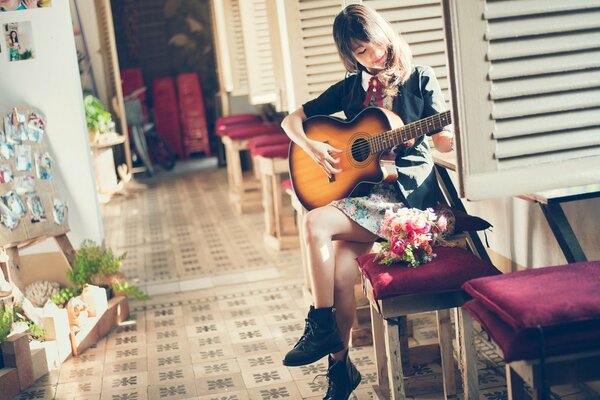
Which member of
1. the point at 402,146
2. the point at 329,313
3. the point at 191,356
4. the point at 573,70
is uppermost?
the point at 573,70

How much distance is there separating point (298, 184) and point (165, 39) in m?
9.29

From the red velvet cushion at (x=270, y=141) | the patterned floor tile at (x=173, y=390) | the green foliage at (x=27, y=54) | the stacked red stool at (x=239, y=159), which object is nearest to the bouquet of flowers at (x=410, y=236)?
the patterned floor tile at (x=173, y=390)

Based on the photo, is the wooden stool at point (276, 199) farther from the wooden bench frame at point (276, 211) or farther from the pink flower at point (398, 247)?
the pink flower at point (398, 247)

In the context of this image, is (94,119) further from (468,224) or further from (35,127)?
(468,224)

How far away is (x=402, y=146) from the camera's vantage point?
3418 mm

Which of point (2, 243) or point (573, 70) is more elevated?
point (573, 70)

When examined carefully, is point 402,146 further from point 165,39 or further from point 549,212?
point 165,39

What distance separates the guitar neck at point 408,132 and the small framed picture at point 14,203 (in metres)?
2.14

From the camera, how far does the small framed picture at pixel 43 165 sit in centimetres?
479

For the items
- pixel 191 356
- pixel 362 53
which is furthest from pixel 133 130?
pixel 362 53

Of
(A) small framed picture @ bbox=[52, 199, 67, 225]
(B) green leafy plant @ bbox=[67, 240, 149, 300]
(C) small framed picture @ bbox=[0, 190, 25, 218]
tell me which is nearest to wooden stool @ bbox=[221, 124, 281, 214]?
(B) green leafy plant @ bbox=[67, 240, 149, 300]

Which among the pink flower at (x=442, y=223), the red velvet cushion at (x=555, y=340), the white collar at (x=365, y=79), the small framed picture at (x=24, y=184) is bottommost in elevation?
the red velvet cushion at (x=555, y=340)

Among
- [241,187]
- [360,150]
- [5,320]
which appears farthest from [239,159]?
[360,150]

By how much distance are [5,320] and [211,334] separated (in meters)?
1.12
